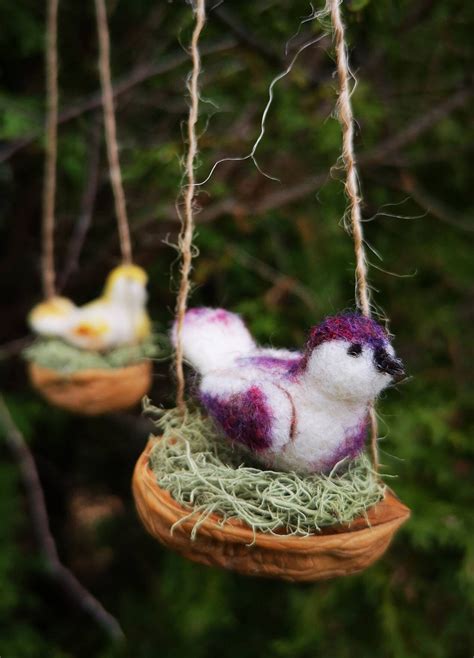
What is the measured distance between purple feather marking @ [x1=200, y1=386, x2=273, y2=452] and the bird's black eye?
0.12 meters

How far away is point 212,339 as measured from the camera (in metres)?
0.97

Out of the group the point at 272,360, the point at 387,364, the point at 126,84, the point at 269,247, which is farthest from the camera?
the point at 269,247

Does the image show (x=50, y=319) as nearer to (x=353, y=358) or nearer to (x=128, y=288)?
(x=128, y=288)

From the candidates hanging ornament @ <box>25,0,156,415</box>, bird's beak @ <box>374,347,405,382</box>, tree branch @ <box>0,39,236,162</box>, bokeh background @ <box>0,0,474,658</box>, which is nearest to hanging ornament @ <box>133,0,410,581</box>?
bird's beak @ <box>374,347,405,382</box>

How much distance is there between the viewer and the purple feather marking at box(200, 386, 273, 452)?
0.80 m

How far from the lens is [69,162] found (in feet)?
6.98

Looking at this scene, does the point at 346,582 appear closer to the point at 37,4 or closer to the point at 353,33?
the point at 353,33

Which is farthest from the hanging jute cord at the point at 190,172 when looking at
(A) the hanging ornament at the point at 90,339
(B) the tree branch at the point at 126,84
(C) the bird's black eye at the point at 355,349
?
(B) the tree branch at the point at 126,84

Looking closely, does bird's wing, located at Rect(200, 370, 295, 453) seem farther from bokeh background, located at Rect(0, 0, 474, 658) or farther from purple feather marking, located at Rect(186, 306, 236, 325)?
bokeh background, located at Rect(0, 0, 474, 658)

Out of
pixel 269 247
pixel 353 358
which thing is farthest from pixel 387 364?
pixel 269 247

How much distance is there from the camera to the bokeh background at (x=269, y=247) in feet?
6.23

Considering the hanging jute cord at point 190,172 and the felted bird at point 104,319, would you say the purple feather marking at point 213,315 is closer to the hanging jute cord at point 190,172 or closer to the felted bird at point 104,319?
the hanging jute cord at point 190,172

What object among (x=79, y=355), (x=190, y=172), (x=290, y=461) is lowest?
(x=79, y=355)

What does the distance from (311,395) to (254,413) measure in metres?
0.07
